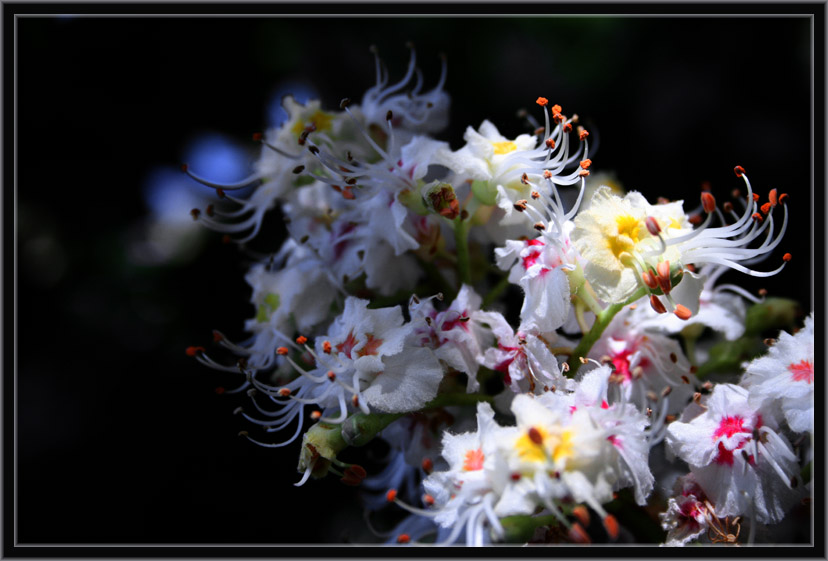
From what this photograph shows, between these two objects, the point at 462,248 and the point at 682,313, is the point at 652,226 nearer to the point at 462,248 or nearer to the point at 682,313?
the point at 682,313

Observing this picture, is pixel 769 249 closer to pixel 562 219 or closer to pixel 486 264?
pixel 562 219

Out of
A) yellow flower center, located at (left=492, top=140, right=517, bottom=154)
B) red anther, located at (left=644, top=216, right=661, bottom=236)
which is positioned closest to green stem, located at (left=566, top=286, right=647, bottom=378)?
red anther, located at (left=644, top=216, right=661, bottom=236)

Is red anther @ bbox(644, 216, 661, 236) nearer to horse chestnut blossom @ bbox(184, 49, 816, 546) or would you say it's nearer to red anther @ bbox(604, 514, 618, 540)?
horse chestnut blossom @ bbox(184, 49, 816, 546)

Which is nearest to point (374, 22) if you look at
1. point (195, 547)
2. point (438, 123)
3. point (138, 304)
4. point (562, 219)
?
point (438, 123)

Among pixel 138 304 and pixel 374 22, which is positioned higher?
pixel 374 22

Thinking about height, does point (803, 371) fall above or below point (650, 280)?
below

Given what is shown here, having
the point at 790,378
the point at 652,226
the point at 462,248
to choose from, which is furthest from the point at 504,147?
the point at 790,378

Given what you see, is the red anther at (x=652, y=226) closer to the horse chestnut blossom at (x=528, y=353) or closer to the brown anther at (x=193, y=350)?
the horse chestnut blossom at (x=528, y=353)

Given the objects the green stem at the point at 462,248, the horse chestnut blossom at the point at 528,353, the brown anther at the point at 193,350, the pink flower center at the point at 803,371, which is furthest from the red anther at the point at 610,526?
the brown anther at the point at 193,350
